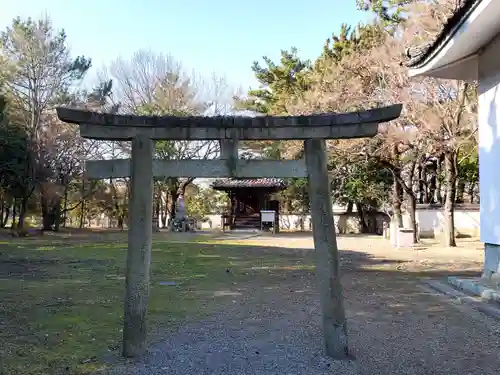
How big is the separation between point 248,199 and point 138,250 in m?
29.7

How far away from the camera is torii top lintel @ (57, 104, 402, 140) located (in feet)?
15.4

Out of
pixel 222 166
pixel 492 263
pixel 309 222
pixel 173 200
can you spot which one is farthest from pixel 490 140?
pixel 173 200

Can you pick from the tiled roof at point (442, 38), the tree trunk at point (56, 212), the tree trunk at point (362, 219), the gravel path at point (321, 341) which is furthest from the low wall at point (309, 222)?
the gravel path at point (321, 341)

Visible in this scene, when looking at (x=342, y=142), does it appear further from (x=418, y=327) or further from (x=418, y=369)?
(x=418, y=369)

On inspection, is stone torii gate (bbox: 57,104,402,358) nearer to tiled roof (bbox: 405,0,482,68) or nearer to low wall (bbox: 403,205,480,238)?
tiled roof (bbox: 405,0,482,68)

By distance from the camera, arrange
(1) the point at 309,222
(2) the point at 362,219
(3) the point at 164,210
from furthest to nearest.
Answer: (3) the point at 164,210 < (1) the point at 309,222 < (2) the point at 362,219

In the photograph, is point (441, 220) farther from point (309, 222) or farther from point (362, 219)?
point (309, 222)

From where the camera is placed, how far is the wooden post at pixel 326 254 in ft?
15.0

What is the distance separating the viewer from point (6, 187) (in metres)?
25.8

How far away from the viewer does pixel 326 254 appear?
183 inches

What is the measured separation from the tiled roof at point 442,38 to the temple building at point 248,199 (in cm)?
2301

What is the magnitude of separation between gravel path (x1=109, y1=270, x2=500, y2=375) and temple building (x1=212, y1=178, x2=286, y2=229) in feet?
79.8

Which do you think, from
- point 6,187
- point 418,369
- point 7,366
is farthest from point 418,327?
point 6,187

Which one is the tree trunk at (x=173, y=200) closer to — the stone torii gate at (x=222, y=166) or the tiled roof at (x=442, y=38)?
the tiled roof at (x=442, y=38)
